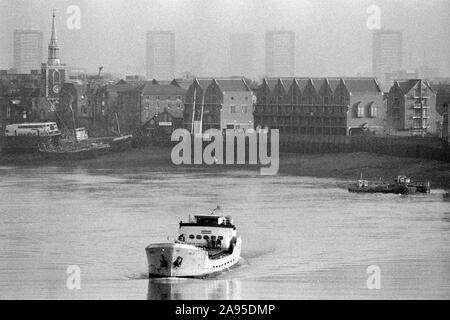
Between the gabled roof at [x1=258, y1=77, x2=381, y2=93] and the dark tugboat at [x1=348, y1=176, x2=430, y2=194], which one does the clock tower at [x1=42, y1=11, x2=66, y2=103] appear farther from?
the dark tugboat at [x1=348, y1=176, x2=430, y2=194]

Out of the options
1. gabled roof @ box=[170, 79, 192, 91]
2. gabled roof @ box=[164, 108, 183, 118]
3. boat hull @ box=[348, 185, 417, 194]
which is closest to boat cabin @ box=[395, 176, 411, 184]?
boat hull @ box=[348, 185, 417, 194]

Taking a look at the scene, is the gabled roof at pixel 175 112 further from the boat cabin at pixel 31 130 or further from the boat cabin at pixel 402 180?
the boat cabin at pixel 402 180

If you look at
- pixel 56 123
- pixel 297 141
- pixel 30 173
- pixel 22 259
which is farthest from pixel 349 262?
pixel 56 123

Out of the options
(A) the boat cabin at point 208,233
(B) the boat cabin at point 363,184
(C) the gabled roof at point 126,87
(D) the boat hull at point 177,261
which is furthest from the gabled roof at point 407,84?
(D) the boat hull at point 177,261

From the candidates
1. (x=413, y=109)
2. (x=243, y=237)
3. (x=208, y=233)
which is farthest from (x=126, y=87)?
(x=208, y=233)
